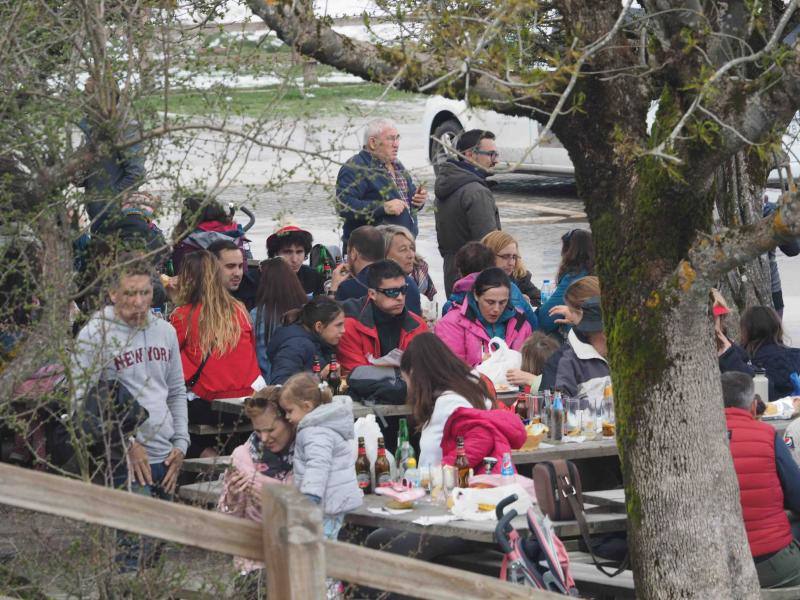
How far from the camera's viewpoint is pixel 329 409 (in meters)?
7.34

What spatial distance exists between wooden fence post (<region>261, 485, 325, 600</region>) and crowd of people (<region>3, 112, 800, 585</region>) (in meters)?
2.04

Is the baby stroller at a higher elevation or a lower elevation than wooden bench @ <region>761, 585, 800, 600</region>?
higher

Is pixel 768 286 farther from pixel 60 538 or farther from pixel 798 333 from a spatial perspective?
pixel 60 538

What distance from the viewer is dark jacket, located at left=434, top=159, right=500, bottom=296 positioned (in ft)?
40.9

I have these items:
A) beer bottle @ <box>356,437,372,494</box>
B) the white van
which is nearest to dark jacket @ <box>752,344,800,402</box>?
beer bottle @ <box>356,437,372,494</box>

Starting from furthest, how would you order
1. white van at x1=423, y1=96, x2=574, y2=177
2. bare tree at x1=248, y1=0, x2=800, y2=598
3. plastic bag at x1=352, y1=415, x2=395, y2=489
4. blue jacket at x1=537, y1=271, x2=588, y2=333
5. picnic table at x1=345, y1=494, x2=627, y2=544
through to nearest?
white van at x1=423, y1=96, x2=574, y2=177
blue jacket at x1=537, y1=271, x2=588, y2=333
plastic bag at x1=352, y1=415, x2=395, y2=489
picnic table at x1=345, y1=494, x2=627, y2=544
bare tree at x1=248, y1=0, x2=800, y2=598

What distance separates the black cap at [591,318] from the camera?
29.5 ft

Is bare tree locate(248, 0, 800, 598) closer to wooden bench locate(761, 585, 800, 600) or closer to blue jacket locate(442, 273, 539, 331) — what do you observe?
wooden bench locate(761, 585, 800, 600)

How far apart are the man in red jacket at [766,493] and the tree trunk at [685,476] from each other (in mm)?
736

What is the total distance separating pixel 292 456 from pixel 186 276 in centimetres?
205

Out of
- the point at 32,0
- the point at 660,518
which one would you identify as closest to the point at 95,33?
the point at 32,0

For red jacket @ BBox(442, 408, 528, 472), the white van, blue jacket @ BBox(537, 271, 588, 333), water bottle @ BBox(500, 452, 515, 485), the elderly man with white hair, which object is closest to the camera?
water bottle @ BBox(500, 452, 515, 485)

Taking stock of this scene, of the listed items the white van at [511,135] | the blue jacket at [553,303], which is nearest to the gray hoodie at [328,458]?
the blue jacket at [553,303]

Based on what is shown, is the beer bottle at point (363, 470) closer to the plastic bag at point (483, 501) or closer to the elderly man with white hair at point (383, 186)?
the plastic bag at point (483, 501)
